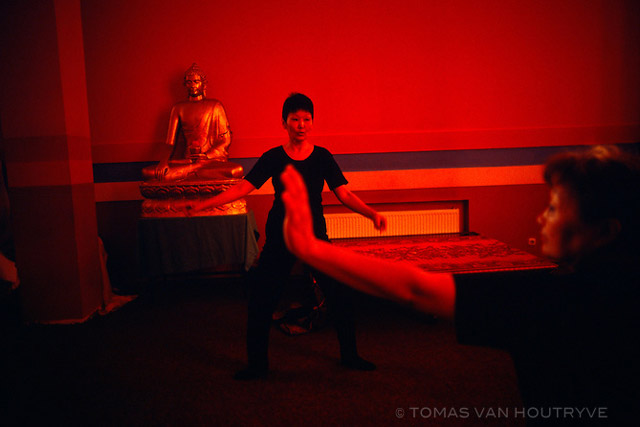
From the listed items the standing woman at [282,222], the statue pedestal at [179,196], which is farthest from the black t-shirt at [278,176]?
the statue pedestal at [179,196]

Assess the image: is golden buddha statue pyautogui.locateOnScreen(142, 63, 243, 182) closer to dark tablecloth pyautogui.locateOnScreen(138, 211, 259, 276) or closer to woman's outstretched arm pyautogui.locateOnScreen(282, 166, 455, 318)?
dark tablecloth pyautogui.locateOnScreen(138, 211, 259, 276)

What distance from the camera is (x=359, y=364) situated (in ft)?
6.61

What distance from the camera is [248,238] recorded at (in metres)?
3.00

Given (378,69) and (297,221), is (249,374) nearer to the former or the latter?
(297,221)

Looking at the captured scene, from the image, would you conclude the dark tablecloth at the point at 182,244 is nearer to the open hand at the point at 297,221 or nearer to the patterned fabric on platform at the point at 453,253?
the patterned fabric on platform at the point at 453,253

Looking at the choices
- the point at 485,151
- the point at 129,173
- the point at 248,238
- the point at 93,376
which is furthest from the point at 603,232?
the point at 129,173

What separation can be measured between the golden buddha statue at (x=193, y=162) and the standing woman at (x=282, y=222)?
1.17 meters

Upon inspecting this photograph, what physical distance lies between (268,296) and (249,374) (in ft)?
1.36

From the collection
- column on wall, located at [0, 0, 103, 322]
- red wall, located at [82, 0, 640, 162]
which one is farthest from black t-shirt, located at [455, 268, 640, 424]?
red wall, located at [82, 0, 640, 162]

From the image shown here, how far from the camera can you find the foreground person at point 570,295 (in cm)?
56

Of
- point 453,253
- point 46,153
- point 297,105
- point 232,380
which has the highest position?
point 297,105

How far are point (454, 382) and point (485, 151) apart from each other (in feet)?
8.19

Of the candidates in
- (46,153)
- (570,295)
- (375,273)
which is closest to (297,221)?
(375,273)

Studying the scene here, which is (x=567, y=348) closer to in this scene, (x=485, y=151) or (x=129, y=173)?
(x=485, y=151)
